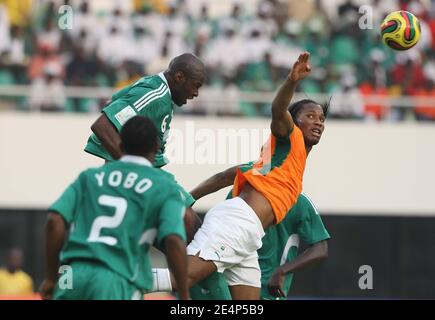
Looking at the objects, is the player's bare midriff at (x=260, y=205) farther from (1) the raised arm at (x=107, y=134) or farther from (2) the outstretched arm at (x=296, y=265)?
(1) the raised arm at (x=107, y=134)

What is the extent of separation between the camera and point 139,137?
6.89 meters

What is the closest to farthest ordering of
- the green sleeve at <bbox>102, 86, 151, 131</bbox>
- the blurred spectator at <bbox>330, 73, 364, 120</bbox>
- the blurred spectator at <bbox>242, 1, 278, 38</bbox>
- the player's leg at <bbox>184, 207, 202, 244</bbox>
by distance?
the player's leg at <bbox>184, 207, 202, 244</bbox>
the green sleeve at <bbox>102, 86, 151, 131</bbox>
the blurred spectator at <bbox>330, 73, 364, 120</bbox>
the blurred spectator at <bbox>242, 1, 278, 38</bbox>

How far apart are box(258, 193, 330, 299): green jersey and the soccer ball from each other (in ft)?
5.72

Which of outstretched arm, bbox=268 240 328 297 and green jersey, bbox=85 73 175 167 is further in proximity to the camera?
outstretched arm, bbox=268 240 328 297

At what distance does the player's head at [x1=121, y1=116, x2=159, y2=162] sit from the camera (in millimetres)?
6891

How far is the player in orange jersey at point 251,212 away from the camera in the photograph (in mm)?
8133

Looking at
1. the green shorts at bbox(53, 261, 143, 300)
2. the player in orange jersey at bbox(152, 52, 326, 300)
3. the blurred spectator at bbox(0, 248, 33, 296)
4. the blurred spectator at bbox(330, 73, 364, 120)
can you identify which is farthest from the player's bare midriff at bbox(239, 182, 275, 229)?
the blurred spectator at bbox(330, 73, 364, 120)

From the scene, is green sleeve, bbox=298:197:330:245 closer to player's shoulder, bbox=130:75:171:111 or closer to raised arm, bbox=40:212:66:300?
player's shoulder, bbox=130:75:171:111

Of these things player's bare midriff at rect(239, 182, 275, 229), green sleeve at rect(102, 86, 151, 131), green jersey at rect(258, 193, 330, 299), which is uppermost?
green sleeve at rect(102, 86, 151, 131)

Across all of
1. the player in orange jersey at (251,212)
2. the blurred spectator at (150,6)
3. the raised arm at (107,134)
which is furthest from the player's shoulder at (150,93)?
the blurred spectator at (150,6)

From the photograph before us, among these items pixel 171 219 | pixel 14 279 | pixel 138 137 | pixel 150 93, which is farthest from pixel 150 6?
pixel 171 219

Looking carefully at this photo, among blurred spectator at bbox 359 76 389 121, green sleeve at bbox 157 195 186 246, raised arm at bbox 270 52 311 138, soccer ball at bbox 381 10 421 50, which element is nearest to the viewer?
green sleeve at bbox 157 195 186 246

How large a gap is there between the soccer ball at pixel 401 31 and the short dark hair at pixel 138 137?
3.77 m

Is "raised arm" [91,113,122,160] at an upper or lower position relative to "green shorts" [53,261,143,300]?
upper
